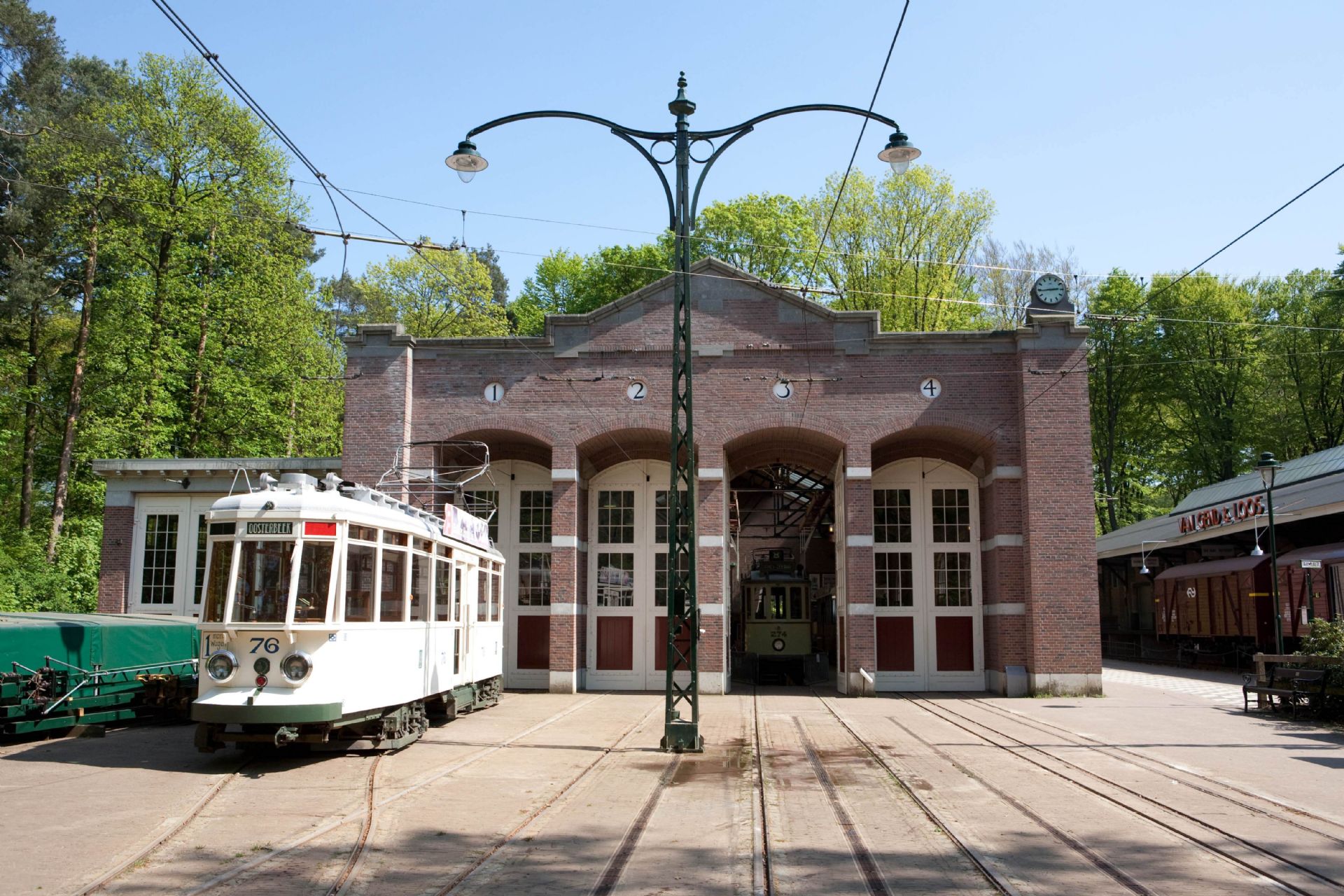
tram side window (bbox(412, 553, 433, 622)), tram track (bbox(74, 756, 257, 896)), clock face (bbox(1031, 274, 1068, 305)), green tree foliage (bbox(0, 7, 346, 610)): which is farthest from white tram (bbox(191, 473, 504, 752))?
green tree foliage (bbox(0, 7, 346, 610))

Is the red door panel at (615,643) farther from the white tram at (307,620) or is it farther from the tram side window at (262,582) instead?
the tram side window at (262,582)

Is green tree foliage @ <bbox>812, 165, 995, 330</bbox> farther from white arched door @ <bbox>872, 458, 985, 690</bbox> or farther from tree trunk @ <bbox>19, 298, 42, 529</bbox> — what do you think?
tree trunk @ <bbox>19, 298, 42, 529</bbox>

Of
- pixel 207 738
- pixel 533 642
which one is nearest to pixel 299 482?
pixel 207 738

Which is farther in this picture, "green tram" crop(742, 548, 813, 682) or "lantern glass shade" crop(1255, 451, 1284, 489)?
"green tram" crop(742, 548, 813, 682)

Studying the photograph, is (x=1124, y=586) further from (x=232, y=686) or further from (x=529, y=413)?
(x=232, y=686)

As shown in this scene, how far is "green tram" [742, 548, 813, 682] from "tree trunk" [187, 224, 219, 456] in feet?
56.9

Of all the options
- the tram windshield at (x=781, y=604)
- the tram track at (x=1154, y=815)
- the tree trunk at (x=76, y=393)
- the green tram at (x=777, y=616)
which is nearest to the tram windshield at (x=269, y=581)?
the tram track at (x=1154, y=815)

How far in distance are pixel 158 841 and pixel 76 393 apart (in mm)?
26532

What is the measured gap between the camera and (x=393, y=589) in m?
12.5

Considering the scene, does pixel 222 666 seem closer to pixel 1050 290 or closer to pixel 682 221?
pixel 682 221

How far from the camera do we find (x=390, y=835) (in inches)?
310

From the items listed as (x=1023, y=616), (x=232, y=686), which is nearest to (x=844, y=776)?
(x=232, y=686)

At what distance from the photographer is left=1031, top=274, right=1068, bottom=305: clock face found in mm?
22719

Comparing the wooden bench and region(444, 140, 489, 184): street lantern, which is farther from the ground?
region(444, 140, 489, 184): street lantern
